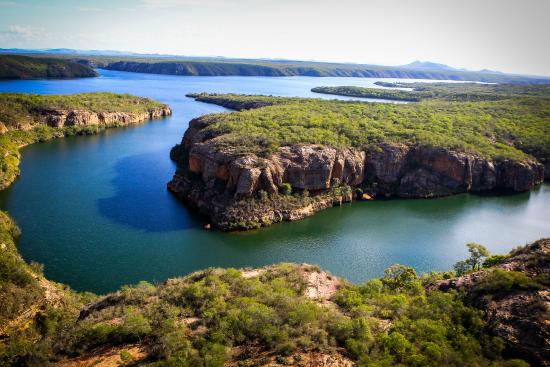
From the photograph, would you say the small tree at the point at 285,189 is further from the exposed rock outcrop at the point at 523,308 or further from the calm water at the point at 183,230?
the exposed rock outcrop at the point at 523,308

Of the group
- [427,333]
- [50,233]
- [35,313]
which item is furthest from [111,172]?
[427,333]

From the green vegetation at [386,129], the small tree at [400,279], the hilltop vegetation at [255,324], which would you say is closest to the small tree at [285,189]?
the green vegetation at [386,129]

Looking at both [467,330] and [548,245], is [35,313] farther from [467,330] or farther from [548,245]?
[548,245]

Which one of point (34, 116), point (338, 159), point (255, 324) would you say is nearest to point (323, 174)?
point (338, 159)

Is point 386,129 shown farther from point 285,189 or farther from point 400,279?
point 400,279

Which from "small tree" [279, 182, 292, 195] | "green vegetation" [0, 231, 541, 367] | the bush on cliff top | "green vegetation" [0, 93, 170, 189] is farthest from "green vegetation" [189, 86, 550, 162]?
the bush on cliff top

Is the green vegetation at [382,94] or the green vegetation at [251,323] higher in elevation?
the green vegetation at [382,94]
